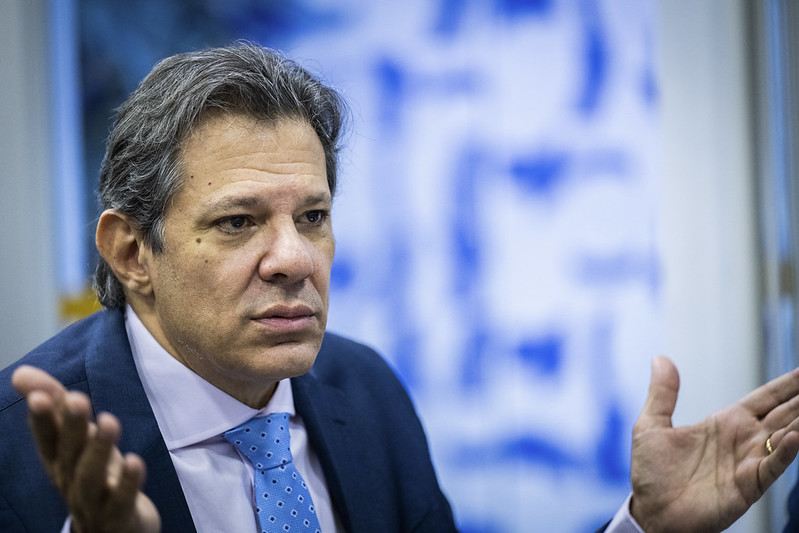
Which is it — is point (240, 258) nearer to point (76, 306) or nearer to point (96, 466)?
point (96, 466)

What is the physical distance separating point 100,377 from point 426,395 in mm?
2068

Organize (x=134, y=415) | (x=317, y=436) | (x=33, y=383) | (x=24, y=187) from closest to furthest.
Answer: (x=33, y=383) < (x=134, y=415) < (x=317, y=436) < (x=24, y=187)

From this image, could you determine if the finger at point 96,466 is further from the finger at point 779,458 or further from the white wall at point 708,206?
the white wall at point 708,206

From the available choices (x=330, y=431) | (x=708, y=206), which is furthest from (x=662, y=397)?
(x=708, y=206)

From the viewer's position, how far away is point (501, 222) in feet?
10.5

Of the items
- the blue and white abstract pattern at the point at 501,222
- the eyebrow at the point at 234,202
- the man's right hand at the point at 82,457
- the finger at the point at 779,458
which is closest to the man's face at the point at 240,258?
the eyebrow at the point at 234,202

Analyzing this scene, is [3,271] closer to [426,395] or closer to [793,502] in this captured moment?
[426,395]

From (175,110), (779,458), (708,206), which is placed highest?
(175,110)

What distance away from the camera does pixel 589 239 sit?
10.3 feet

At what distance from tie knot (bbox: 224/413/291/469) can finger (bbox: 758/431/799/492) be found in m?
0.88

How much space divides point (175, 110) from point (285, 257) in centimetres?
34

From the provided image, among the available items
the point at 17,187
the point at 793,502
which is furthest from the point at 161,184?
the point at 17,187

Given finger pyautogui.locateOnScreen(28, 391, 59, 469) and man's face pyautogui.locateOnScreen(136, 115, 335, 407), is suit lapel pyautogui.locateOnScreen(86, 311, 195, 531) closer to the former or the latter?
man's face pyautogui.locateOnScreen(136, 115, 335, 407)

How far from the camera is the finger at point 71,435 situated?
936 millimetres
